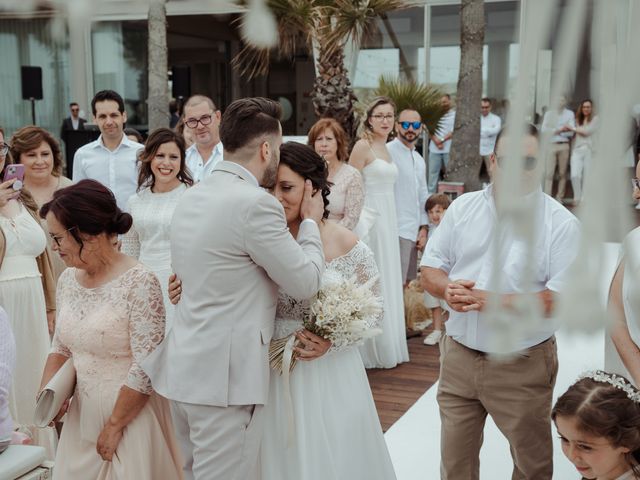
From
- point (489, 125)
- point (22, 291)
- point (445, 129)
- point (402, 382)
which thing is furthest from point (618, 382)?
point (445, 129)

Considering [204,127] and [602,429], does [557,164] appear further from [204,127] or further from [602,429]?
[204,127]

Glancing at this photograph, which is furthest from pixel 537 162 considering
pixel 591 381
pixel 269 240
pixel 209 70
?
pixel 209 70

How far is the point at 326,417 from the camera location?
256cm

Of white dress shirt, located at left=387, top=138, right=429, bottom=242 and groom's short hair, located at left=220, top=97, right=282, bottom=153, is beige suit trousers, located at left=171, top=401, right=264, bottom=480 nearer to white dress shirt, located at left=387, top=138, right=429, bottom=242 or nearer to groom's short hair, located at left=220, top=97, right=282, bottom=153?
groom's short hair, located at left=220, top=97, right=282, bottom=153

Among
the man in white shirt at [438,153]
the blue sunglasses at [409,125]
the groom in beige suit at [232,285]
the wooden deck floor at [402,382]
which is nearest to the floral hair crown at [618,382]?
the groom in beige suit at [232,285]

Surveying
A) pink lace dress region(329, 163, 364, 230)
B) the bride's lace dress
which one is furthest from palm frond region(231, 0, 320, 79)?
pink lace dress region(329, 163, 364, 230)

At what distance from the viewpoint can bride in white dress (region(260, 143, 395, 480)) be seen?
2.44m

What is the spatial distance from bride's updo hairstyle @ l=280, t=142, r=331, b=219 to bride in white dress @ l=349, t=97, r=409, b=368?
2.97 metres

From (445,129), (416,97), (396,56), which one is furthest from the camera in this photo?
(396,56)

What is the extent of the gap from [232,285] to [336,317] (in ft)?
1.28

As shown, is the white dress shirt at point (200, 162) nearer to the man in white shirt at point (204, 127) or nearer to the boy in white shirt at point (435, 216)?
the man in white shirt at point (204, 127)

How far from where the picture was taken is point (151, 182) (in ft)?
13.7

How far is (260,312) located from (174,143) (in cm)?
212

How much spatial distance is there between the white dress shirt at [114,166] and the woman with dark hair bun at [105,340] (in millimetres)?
2466
